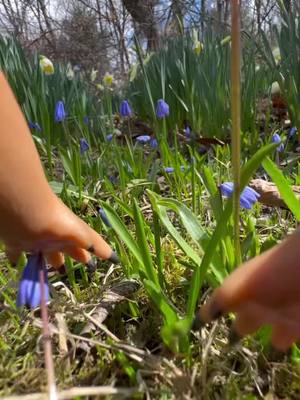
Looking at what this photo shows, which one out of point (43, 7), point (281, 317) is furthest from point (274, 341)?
point (43, 7)

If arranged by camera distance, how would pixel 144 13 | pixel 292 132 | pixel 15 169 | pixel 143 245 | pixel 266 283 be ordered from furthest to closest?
pixel 144 13, pixel 292 132, pixel 143 245, pixel 15 169, pixel 266 283

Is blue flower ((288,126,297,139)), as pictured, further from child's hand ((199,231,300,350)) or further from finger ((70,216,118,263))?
child's hand ((199,231,300,350))

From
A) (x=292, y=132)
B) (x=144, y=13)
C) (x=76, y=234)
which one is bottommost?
(x=292, y=132)

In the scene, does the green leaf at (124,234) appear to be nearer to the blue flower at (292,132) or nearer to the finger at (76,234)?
the finger at (76,234)

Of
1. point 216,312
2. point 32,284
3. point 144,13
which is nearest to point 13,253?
point 32,284

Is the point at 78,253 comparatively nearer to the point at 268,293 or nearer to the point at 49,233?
the point at 49,233

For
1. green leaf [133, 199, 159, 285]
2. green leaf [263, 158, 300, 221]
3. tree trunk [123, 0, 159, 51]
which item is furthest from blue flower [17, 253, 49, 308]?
tree trunk [123, 0, 159, 51]
